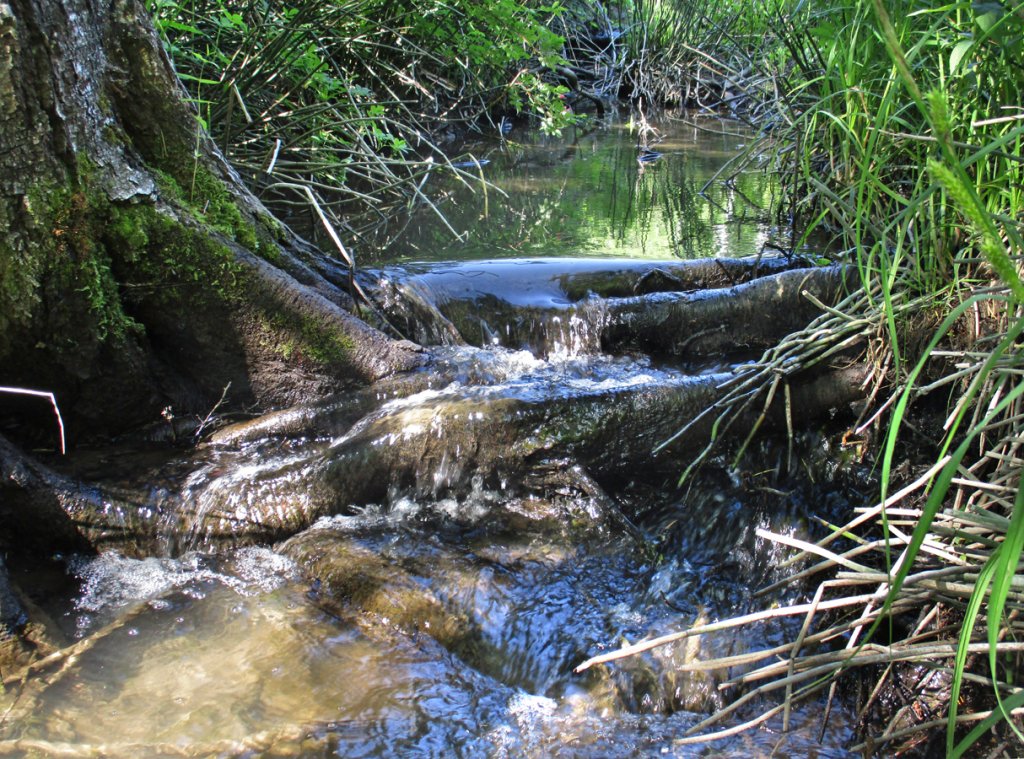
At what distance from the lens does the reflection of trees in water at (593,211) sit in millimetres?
4832

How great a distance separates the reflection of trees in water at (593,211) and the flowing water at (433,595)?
171cm

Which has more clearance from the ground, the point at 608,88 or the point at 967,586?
the point at 608,88

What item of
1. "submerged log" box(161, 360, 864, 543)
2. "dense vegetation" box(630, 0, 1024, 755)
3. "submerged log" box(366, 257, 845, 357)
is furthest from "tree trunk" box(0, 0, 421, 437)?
"dense vegetation" box(630, 0, 1024, 755)

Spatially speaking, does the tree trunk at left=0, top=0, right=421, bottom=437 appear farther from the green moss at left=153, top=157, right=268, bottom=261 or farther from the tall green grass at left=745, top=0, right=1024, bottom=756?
the tall green grass at left=745, top=0, right=1024, bottom=756

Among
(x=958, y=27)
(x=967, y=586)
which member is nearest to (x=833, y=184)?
(x=958, y=27)

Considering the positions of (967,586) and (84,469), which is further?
(84,469)

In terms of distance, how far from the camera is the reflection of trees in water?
4832 mm

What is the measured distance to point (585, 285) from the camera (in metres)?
4.02

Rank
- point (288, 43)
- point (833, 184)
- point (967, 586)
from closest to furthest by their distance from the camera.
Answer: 1. point (967, 586)
2. point (833, 184)
3. point (288, 43)

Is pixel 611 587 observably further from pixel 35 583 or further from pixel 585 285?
pixel 585 285

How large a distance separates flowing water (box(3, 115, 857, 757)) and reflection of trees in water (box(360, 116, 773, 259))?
1.71 meters

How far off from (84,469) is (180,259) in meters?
0.72

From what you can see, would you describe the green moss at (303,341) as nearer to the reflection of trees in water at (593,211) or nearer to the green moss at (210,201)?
the green moss at (210,201)

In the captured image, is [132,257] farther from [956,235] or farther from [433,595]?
[956,235]
